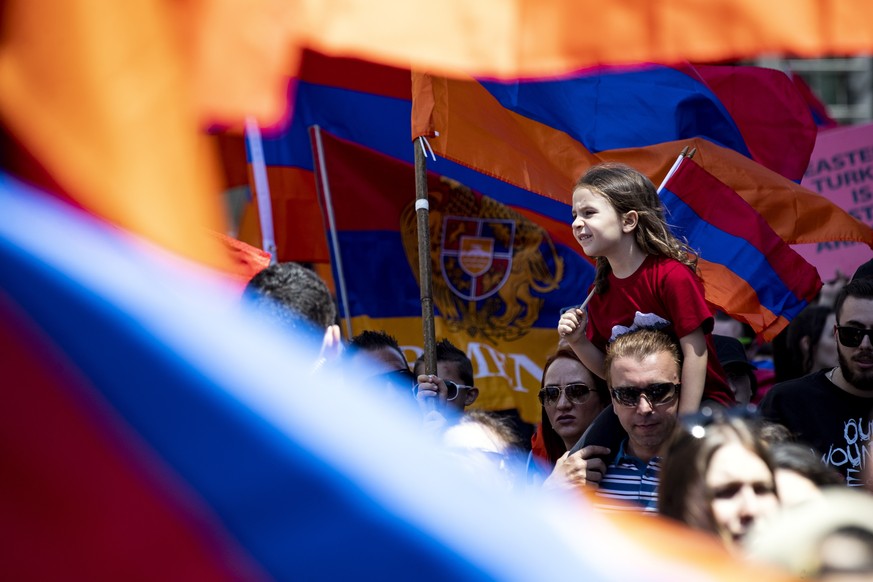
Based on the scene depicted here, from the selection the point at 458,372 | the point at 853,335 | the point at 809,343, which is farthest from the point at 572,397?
the point at 809,343

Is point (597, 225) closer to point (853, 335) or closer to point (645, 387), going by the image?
point (645, 387)

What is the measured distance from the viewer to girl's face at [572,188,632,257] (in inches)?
165

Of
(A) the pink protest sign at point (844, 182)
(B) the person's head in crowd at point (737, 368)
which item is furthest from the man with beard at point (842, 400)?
(A) the pink protest sign at point (844, 182)

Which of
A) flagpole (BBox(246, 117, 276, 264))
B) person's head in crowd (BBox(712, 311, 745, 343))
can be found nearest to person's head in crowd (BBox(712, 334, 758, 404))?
person's head in crowd (BBox(712, 311, 745, 343))

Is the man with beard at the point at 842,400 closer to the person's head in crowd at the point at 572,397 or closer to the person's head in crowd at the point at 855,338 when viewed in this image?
the person's head in crowd at the point at 855,338

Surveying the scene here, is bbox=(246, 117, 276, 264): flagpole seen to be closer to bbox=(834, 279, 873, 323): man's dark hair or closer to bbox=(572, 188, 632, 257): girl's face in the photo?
bbox=(572, 188, 632, 257): girl's face

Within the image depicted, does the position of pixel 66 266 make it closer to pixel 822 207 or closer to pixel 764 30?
pixel 764 30

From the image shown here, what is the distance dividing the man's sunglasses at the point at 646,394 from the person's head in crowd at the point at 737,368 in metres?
1.62

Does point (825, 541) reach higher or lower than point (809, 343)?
lower

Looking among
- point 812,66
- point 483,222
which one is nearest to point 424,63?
point 483,222

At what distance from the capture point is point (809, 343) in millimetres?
6070

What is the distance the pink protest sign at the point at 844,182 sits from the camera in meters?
7.94

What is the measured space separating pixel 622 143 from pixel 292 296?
142 inches

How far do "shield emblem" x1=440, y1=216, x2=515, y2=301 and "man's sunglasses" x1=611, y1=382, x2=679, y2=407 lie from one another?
286cm
